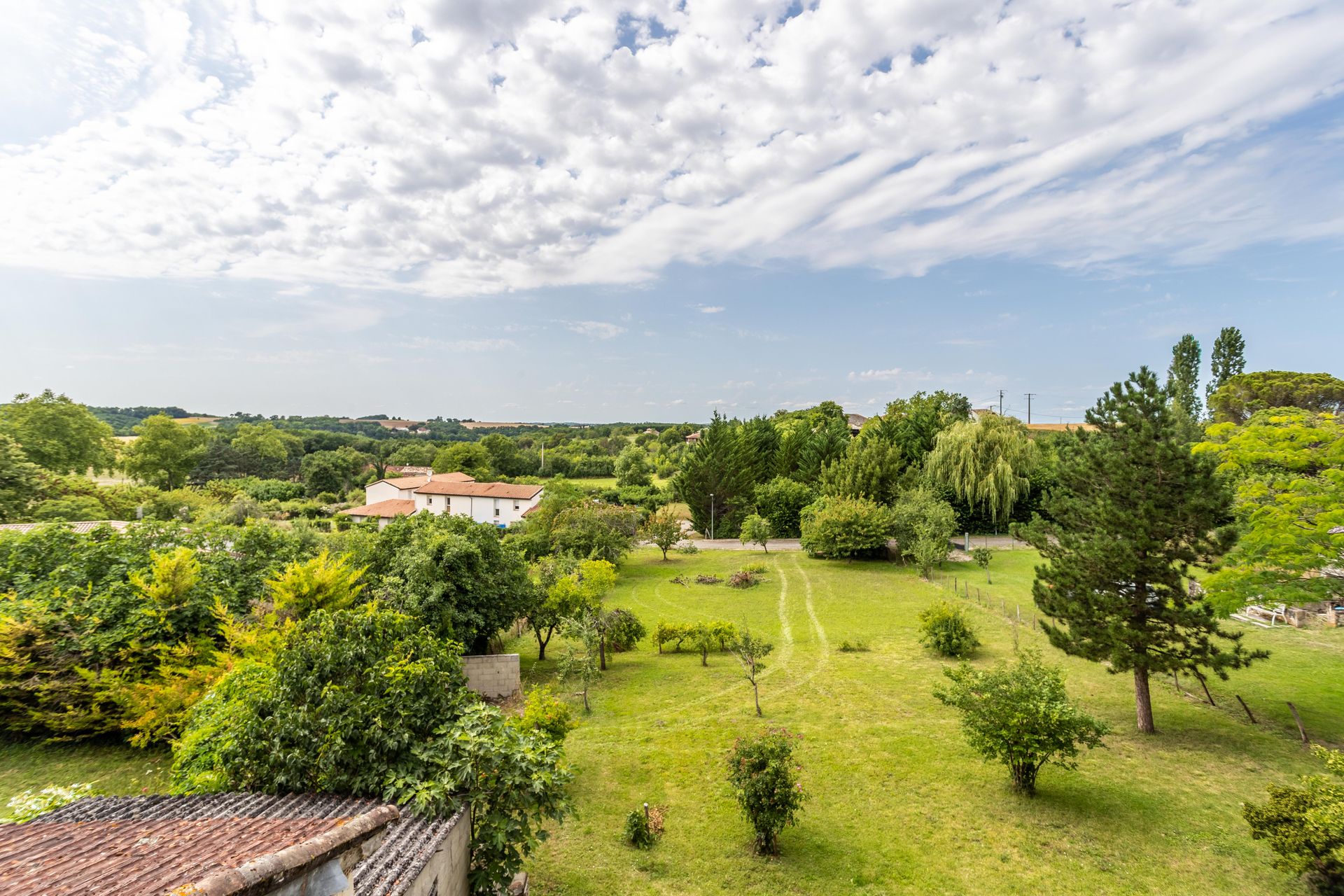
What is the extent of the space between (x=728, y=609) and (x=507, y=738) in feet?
63.5

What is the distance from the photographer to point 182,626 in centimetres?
1259

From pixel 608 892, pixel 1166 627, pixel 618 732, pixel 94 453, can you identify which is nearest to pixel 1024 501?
pixel 1166 627

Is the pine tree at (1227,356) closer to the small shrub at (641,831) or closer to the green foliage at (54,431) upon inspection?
the small shrub at (641,831)

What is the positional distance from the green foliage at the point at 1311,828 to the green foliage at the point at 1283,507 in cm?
447

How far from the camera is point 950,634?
744 inches

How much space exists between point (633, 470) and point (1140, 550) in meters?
63.2

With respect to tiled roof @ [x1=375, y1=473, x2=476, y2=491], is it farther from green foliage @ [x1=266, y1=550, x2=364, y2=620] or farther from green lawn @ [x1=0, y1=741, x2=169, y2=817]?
green lawn @ [x1=0, y1=741, x2=169, y2=817]

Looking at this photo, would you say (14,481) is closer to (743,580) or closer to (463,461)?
(743,580)

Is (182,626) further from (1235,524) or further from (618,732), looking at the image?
(1235,524)

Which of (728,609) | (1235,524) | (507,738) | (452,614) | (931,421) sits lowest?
(728,609)

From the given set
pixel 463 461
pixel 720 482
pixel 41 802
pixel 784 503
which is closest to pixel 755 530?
pixel 784 503

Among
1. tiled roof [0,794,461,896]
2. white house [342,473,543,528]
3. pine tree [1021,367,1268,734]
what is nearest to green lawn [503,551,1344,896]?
pine tree [1021,367,1268,734]

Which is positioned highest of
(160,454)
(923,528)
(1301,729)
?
(160,454)

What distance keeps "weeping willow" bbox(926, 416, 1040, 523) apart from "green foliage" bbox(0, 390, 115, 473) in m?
65.3
